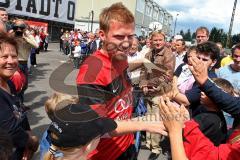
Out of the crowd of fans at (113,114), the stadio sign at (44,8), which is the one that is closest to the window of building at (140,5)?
the stadio sign at (44,8)

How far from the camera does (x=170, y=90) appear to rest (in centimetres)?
315

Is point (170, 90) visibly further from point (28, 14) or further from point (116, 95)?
point (28, 14)

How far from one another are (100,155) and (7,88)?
1020 mm

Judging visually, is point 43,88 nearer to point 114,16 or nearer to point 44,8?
point 114,16

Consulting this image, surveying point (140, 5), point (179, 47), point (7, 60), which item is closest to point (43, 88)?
point (179, 47)

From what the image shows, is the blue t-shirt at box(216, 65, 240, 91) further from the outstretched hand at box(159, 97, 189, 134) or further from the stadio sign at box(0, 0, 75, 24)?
the stadio sign at box(0, 0, 75, 24)

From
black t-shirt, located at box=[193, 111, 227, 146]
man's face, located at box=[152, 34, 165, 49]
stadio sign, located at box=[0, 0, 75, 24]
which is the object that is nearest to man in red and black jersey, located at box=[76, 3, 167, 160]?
black t-shirt, located at box=[193, 111, 227, 146]

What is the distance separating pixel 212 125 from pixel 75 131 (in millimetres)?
1271

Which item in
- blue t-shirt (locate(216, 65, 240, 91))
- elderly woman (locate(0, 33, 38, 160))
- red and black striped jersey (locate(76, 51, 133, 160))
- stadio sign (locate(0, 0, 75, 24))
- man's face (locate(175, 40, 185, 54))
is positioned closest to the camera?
red and black striped jersey (locate(76, 51, 133, 160))

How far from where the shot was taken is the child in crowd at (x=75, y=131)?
1704mm

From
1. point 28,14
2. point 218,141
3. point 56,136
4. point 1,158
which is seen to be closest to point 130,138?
point 218,141

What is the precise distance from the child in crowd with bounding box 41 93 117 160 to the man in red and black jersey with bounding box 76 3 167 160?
17 cm

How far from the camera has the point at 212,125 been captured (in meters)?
2.59

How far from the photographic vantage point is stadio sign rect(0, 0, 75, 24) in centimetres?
2066
